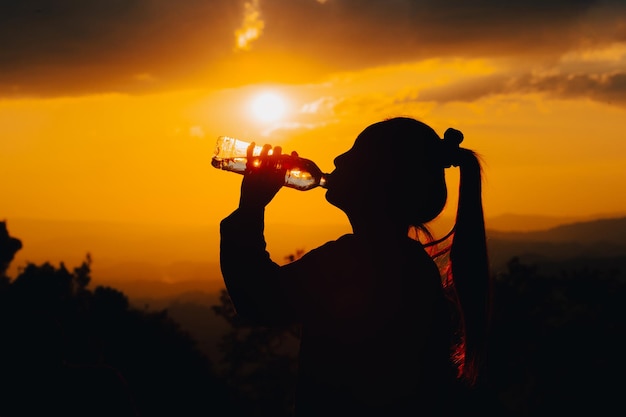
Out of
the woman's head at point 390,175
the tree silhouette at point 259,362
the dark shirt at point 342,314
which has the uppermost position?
the woman's head at point 390,175

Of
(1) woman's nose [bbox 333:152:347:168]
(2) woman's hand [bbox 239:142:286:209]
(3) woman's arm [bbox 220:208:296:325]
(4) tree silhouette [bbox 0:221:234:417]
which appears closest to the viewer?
(3) woman's arm [bbox 220:208:296:325]

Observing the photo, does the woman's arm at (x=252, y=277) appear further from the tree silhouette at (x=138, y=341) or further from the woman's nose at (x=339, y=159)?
the tree silhouette at (x=138, y=341)

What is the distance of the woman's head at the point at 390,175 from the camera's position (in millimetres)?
3055

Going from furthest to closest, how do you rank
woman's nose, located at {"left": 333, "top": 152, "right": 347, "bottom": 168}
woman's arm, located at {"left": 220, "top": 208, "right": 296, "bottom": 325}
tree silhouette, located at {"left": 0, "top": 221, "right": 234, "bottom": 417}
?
tree silhouette, located at {"left": 0, "top": 221, "right": 234, "bottom": 417}
woman's nose, located at {"left": 333, "top": 152, "right": 347, "bottom": 168}
woman's arm, located at {"left": 220, "top": 208, "right": 296, "bottom": 325}

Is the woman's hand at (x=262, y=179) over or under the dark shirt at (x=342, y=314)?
over

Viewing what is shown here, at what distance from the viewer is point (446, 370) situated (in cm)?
309

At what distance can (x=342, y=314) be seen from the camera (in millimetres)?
2801

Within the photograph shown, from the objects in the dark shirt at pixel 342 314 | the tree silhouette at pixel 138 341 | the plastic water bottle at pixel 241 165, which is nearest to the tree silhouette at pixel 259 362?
the tree silhouette at pixel 138 341

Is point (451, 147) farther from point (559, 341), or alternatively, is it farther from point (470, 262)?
point (559, 341)

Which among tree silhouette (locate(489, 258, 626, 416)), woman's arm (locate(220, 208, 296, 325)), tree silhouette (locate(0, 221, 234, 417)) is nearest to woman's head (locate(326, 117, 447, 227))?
woman's arm (locate(220, 208, 296, 325))

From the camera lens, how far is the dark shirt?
276 cm

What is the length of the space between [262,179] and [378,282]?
1.97 feet

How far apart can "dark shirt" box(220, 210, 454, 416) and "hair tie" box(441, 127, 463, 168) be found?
508 millimetres

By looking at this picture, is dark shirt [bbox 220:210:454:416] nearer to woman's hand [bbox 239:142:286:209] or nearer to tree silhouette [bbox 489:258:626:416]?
woman's hand [bbox 239:142:286:209]
